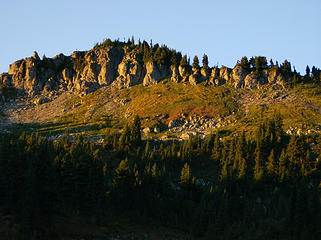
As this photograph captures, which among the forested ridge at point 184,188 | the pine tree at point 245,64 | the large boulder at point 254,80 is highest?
the pine tree at point 245,64

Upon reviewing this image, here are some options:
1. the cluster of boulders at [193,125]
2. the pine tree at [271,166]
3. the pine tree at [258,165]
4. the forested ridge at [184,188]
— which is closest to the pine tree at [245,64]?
the cluster of boulders at [193,125]

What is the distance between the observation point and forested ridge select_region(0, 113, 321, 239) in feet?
187

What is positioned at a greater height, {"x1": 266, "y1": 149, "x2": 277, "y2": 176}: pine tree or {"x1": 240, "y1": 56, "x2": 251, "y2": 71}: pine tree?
{"x1": 240, "y1": 56, "x2": 251, "y2": 71}: pine tree

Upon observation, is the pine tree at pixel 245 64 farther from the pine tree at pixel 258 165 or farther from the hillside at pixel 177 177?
the pine tree at pixel 258 165

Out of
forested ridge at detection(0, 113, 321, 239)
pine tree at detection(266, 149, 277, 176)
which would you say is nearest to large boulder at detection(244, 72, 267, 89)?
forested ridge at detection(0, 113, 321, 239)

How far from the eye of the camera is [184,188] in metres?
90.8

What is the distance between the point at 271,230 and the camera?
69625 mm

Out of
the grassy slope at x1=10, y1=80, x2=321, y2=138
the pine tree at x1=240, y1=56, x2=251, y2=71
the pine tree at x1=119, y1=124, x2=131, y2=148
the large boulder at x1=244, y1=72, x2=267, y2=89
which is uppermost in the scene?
the pine tree at x1=240, y1=56, x2=251, y2=71

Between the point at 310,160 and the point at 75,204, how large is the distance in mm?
76683

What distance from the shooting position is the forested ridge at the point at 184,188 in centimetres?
5712

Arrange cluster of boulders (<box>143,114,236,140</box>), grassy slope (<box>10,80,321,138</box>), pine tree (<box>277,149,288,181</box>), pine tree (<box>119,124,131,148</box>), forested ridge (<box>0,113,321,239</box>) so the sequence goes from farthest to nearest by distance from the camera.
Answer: grassy slope (<box>10,80,321,138</box>) → cluster of boulders (<box>143,114,236,140</box>) → pine tree (<box>119,124,131,148</box>) → pine tree (<box>277,149,288,181</box>) → forested ridge (<box>0,113,321,239</box>)

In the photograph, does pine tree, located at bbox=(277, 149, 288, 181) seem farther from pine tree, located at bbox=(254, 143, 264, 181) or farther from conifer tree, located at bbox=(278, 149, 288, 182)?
pine tree, located at bbox=(254, 143, 264, 181)

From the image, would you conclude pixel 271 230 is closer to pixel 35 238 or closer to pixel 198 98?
pixel 35 238

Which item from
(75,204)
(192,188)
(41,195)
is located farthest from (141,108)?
(41,195)
